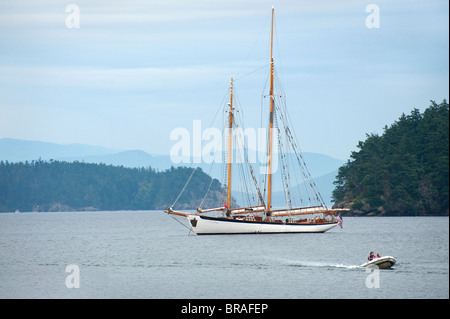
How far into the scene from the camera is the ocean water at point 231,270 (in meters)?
56.9

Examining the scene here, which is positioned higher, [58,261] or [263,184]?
[263,184]

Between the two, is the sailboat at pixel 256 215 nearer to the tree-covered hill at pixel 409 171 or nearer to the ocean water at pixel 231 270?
the ocean water at pixel 231 270

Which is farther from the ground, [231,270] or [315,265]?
[315,265]

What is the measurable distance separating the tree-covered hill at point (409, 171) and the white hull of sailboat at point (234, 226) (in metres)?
69.9

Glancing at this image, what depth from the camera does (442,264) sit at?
71.4m

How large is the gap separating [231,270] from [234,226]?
36.1m

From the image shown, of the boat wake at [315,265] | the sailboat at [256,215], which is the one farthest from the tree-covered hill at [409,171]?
the boat wake at [315,265]

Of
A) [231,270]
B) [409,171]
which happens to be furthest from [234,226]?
[409,171]

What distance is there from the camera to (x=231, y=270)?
70.1m

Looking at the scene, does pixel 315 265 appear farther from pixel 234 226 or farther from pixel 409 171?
pixel 409 171

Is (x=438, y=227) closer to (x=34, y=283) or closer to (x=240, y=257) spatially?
(x=240, y=257)

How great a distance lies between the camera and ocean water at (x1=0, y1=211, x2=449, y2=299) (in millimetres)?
56875
